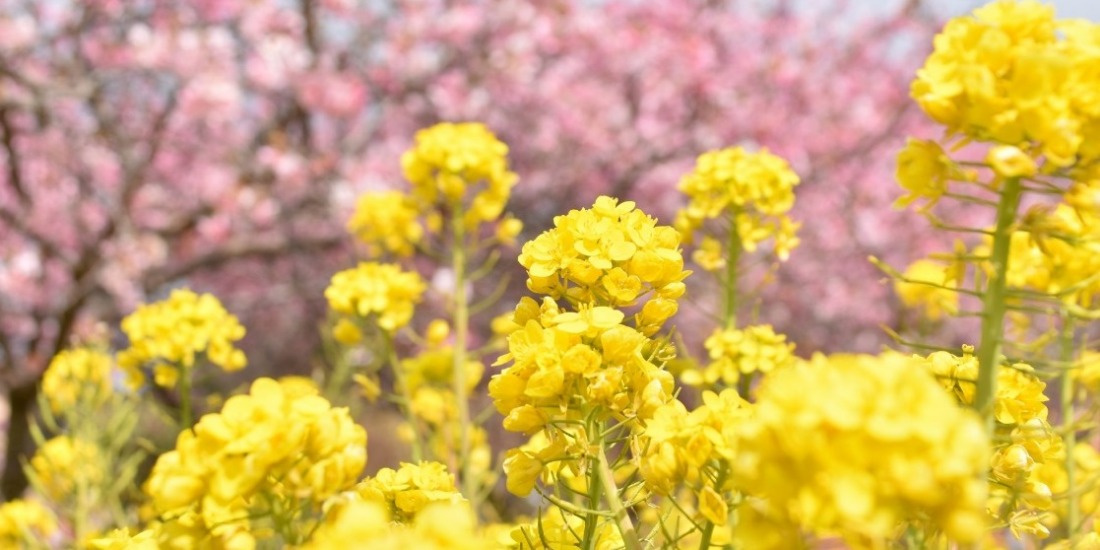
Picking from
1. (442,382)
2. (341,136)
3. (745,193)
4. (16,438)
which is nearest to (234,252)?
(16,438)

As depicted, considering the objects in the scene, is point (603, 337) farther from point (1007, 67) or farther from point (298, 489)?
point (1007, 67)

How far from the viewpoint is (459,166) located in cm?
230

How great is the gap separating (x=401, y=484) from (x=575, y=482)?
0.69m

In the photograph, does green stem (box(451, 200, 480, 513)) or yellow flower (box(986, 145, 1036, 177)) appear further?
green stem (box(451, 200, 480, 513))

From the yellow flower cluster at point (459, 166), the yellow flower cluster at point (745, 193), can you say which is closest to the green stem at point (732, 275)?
the yellow flower cluster at point (745, 193)

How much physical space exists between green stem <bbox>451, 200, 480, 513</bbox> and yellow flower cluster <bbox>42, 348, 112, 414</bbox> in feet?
3.15

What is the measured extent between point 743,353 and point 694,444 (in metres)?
0.84

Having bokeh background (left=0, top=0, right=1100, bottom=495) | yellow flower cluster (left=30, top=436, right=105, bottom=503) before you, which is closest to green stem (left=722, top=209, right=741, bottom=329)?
yellow flower cluster (left=30, top=436, right=105, bottom=503)

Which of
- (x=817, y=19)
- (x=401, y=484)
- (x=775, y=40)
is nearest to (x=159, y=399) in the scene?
(x=401, y=484)

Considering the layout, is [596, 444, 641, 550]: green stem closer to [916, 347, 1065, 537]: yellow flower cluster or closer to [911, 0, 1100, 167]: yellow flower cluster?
[916, 347, 1065, 537]: yellow flower cluster

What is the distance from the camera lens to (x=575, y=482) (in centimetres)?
159

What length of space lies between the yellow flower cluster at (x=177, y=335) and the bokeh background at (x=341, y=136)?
3045mm

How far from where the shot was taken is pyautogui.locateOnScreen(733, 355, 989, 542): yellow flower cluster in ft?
1.66

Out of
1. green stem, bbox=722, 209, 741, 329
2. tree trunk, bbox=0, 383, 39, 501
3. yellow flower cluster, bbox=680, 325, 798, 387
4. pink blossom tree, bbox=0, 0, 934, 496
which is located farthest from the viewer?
pink blossom tree, bbox=0, 0, 934, 496
